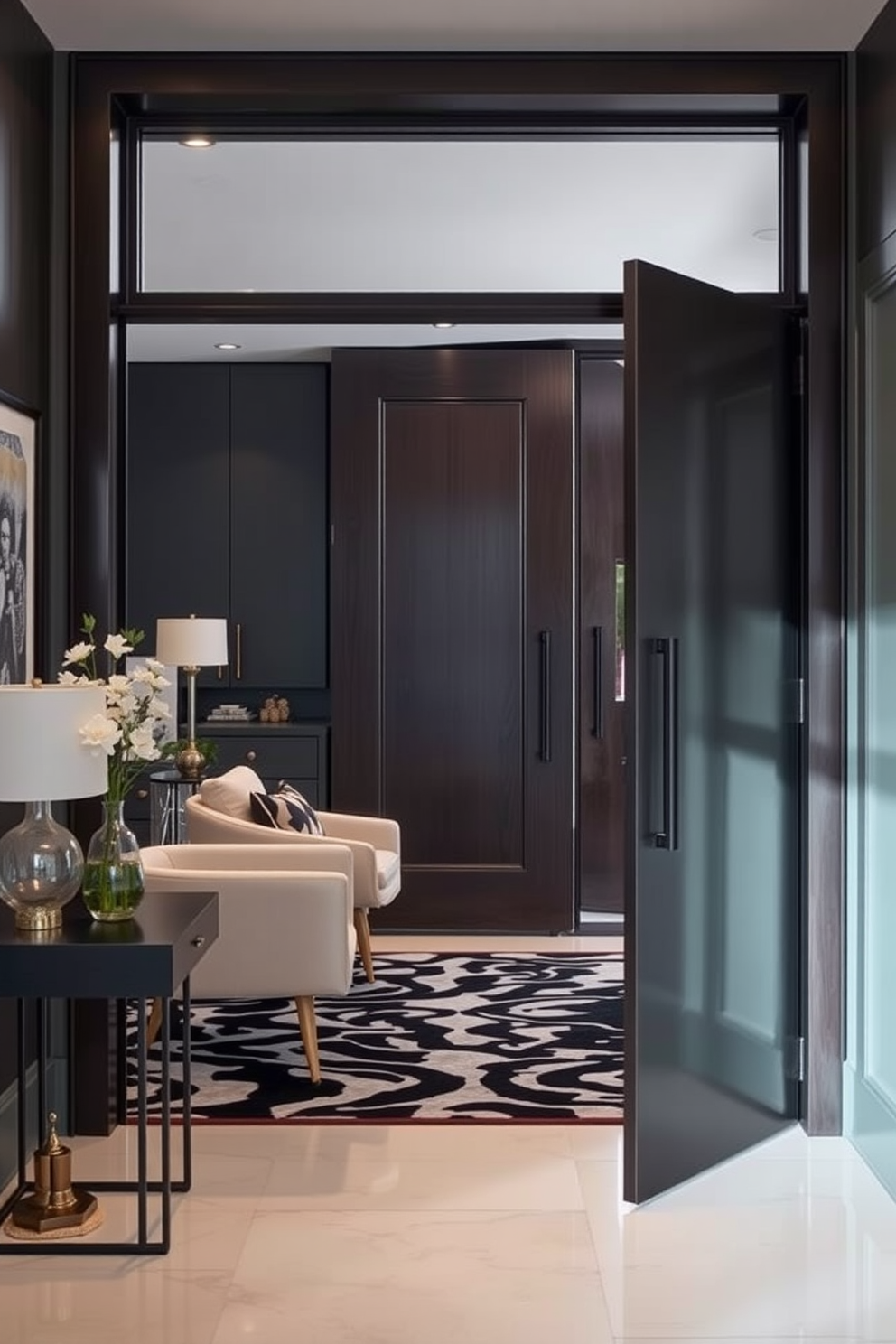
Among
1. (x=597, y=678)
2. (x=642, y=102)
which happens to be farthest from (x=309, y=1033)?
(x=597, y=678)

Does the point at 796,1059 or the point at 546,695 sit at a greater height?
the point at 546,695

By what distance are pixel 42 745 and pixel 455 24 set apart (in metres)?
2.08

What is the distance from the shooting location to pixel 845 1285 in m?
3.09

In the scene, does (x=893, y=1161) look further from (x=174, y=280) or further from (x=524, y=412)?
(x=524, y=412)

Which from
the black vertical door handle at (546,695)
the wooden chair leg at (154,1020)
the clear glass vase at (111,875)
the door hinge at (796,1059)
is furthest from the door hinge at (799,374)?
the black vertical door handle at (546,695)

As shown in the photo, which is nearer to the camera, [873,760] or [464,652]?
[873,760]

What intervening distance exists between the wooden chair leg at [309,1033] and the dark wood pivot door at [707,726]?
1270mm

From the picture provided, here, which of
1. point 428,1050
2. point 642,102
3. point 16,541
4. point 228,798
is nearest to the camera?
point 16,541

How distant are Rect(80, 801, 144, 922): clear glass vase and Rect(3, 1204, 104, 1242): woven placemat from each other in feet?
2.16

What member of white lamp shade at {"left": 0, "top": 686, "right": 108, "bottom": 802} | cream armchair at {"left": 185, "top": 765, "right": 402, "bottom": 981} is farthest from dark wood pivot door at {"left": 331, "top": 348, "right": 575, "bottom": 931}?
white lamp shade at {"left": 0, "top": 686, "right": 108, "bottom": 802}

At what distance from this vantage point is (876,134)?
12.5ft

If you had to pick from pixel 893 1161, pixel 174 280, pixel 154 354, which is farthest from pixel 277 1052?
pixel 154 354

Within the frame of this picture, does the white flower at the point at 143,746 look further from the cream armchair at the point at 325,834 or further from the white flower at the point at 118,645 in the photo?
the cream armchair at the point at 325,834

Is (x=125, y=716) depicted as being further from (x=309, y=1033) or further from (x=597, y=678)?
(x=597, y=678)
